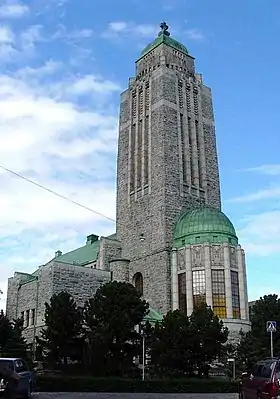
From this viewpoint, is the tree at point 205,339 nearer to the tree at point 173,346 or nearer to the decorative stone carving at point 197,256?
the tree at point 173,346

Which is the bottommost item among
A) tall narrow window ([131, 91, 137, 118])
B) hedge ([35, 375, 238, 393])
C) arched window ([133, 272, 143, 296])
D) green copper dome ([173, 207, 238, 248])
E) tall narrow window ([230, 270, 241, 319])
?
hedge ([35, 375, 238, 393])

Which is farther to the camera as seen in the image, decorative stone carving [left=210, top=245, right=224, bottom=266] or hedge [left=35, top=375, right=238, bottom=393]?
decorative stone carving [left=210, top=245, right=224, bottom=266]

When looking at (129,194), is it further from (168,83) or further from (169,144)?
(168,83)

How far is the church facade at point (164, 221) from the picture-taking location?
51.4 metres

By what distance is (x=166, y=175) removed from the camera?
189 feet

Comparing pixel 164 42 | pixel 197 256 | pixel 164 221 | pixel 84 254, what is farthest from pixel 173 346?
pixel 164 42

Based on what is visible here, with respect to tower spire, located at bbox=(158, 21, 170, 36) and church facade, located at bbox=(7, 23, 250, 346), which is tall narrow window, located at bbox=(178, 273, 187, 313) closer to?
church facade, located at bbox=(7, 23, 250, 346)

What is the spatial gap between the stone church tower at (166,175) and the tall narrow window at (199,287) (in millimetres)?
340

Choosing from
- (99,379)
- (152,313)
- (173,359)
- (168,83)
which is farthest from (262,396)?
(168,83)

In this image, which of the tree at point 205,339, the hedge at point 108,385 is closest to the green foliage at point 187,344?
the tree at point 205,339

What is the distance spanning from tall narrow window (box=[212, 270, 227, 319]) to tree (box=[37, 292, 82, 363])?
1416 centimetres

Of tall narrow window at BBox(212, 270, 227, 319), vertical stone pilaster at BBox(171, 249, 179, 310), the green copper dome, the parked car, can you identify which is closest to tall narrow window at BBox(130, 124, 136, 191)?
the green copper dome

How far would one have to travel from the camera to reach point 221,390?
92.9ft

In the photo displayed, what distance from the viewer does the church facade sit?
51.4 m
